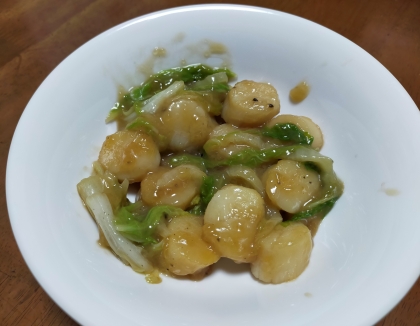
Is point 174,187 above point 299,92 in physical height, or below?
below

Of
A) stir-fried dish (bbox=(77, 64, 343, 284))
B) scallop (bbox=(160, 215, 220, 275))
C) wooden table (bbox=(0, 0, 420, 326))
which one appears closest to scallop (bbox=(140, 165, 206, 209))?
stir-fried dish (bbox=(77, 64, 343, 284))

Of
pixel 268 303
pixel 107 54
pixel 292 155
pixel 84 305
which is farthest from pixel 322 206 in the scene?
pixel 107 54

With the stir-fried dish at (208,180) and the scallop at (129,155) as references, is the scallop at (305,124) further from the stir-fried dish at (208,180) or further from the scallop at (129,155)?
the scallop at (129,155)

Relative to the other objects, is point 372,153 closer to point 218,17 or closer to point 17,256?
point 218,17

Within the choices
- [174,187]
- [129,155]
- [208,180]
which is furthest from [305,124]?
[129,155]

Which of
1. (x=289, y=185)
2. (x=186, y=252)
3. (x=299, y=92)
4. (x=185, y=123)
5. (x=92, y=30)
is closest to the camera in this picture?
(x=186, y=252)

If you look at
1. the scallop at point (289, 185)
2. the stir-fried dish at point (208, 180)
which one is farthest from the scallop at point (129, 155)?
the scallop at point (289, 185)

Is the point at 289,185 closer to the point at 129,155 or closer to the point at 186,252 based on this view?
the point at 186,252

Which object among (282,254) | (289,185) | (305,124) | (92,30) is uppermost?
(305,124)
